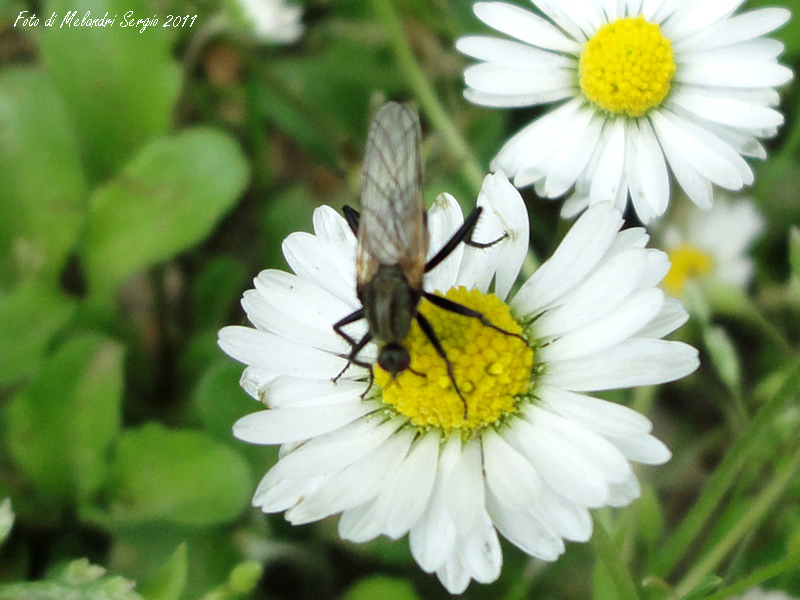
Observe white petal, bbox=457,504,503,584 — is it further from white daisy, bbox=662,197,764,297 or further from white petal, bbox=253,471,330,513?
white daisy, bbox=662,197,764,297

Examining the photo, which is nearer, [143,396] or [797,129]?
[797,129]

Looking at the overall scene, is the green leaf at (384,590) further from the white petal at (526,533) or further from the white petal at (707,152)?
the white petal at (707,152)

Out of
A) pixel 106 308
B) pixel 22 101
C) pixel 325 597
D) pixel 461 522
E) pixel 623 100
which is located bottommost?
pixel 325 597

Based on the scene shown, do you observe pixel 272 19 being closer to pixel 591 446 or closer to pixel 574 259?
pixel 574 259

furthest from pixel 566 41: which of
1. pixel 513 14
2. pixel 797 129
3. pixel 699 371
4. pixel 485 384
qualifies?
pixel 699 371

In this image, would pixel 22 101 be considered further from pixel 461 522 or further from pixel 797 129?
pixel 797 129
